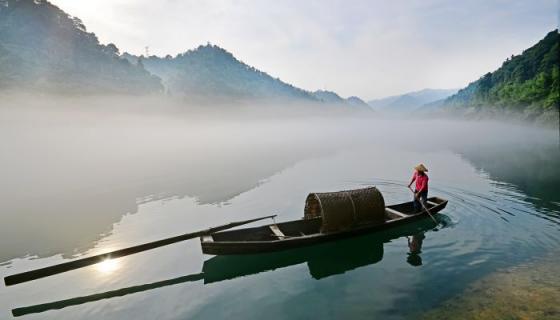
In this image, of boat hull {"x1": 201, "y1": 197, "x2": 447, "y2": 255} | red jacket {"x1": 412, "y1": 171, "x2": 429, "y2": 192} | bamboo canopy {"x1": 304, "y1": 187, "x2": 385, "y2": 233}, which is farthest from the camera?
red jacket {"x1": 412, "y1": 171, "x2": 429, "y2": 192}

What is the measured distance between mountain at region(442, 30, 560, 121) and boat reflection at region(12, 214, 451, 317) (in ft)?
305

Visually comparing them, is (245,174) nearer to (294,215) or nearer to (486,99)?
(294,215)

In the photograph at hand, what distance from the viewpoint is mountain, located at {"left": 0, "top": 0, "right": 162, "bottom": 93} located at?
93625 mm

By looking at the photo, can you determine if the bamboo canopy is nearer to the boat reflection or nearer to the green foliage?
the boat reflection

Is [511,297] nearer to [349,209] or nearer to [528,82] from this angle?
[349,209]

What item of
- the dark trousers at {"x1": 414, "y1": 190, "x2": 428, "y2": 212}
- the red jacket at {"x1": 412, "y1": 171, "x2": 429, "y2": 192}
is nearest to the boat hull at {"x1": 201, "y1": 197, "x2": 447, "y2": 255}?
the dark trousers at {"x1": 414, "y1": 190, "x2": 428, "y2": 212}

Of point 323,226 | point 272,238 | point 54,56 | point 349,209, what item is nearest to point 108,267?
point 272,238

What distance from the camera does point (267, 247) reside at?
12.8m

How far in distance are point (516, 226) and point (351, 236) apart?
926cm

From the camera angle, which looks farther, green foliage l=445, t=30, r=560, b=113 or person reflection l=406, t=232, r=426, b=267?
green foliage l=445, t=30, r=560, b=113

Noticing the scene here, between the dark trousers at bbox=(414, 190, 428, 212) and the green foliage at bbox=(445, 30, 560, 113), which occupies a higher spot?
the green foliage at bbox=(445, 30, 560, 113)

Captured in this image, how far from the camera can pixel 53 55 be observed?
106000 millimetres

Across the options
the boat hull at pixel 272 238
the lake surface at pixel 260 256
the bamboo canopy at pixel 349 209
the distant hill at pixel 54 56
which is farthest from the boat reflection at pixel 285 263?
the distant hill at pixel 54 56

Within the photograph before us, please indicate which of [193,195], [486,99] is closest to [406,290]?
[193,195]
